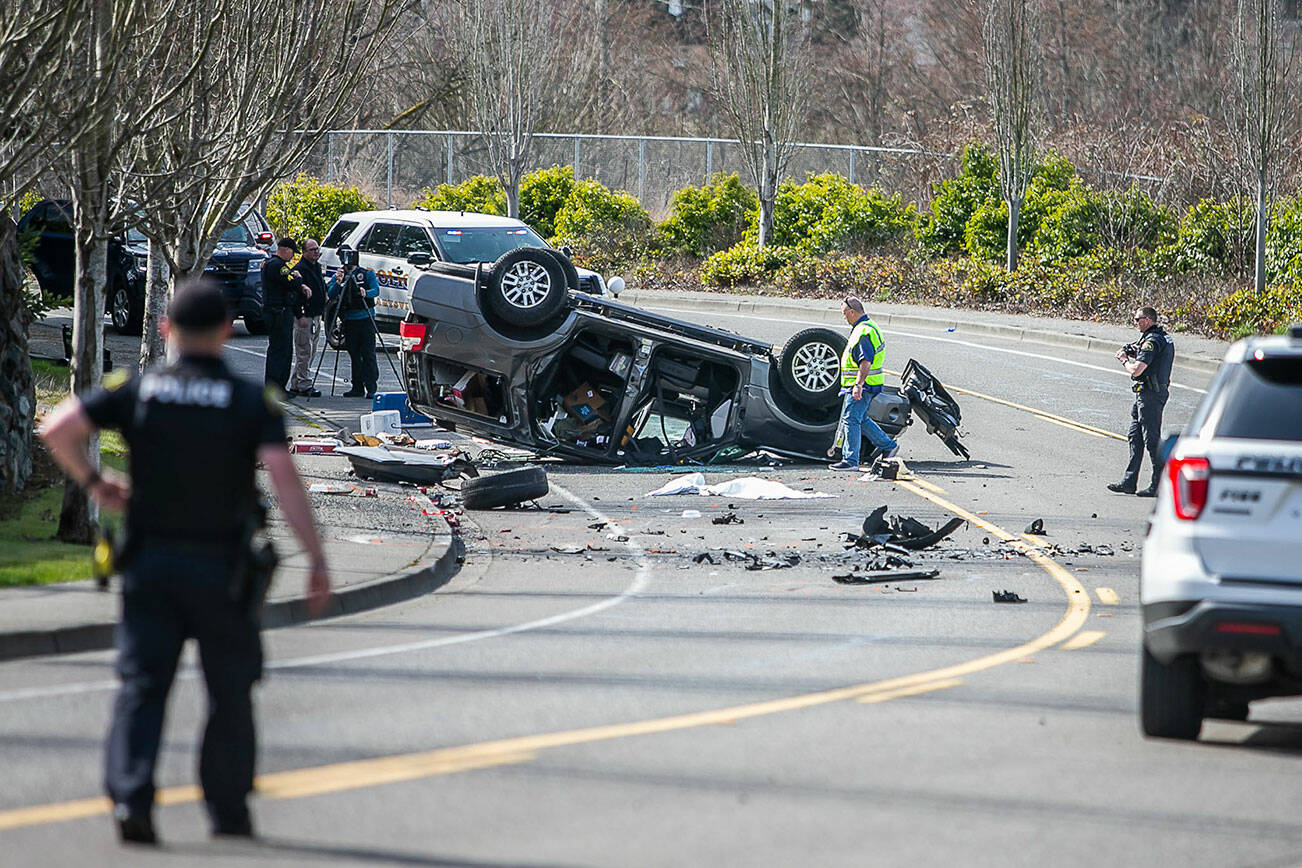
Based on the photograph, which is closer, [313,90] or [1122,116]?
[313,90]

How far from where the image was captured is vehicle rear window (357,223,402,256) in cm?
2450

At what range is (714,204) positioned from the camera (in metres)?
39.6

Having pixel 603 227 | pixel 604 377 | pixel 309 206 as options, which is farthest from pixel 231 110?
pixel 309 206

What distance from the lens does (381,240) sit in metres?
24.6

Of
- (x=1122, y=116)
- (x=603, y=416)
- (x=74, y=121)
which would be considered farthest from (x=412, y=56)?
(x=74, y=121)

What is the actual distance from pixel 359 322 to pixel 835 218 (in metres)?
18.9

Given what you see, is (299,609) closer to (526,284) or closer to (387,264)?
(526,284)

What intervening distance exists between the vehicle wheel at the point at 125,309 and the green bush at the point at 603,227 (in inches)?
523

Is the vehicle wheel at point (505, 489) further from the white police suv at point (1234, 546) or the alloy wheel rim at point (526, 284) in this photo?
the white police suv at point (1234, 546)

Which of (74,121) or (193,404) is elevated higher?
(74,121)

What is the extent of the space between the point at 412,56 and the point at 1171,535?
47169 mm

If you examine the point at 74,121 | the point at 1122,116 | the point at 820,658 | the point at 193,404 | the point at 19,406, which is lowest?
the point at 820,658

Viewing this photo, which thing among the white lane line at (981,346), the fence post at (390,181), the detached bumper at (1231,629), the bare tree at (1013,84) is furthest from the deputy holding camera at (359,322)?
the fence post at (390,181)

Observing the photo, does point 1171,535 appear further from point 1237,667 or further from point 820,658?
point 820,658
